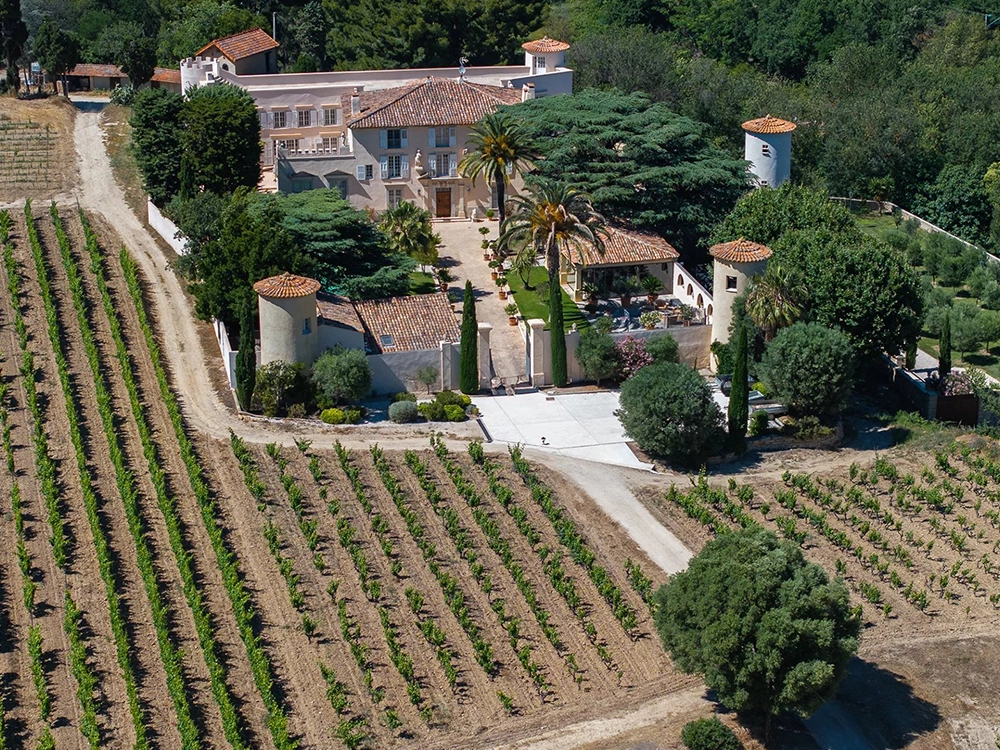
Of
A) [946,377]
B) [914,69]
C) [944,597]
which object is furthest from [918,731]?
[914,69]

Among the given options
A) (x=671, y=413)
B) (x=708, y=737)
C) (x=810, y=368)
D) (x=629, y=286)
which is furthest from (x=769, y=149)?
(x=708, y=737)

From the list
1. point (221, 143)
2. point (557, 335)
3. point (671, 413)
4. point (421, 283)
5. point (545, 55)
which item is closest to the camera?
point (671, 413)

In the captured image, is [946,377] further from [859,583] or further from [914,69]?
[914,69]

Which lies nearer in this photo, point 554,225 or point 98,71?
point 554,225

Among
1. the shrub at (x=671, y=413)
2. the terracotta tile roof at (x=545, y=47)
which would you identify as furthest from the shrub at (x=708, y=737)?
the terracotta tile roof at (x=545, y=47)

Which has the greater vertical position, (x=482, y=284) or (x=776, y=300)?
(x=776, y=300)

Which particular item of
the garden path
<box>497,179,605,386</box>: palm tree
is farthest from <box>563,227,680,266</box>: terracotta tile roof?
the garden path

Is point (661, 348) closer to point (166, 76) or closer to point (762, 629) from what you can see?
point (762, 629)
